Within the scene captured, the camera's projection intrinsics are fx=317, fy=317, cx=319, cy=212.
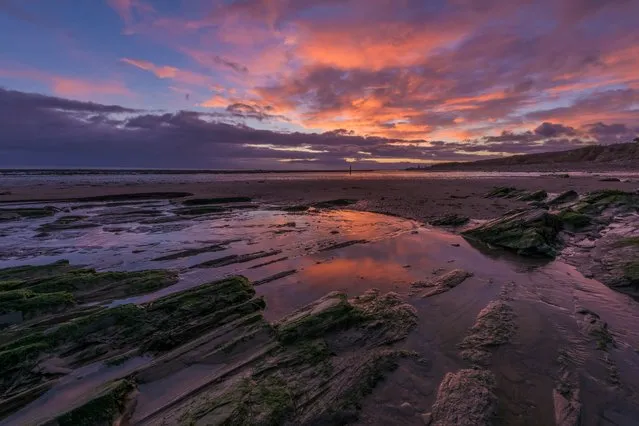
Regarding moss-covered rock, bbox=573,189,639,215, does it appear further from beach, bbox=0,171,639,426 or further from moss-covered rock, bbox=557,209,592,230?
beach, bbox=0,171,639,426

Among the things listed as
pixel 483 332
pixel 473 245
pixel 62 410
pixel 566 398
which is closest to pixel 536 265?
pixel 473 245

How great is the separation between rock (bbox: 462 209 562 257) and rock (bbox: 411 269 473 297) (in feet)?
11.8

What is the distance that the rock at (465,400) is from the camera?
3.85m

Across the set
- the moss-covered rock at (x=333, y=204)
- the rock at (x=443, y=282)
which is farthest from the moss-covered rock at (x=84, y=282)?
the moss-covered rock at (x=333, y=204)

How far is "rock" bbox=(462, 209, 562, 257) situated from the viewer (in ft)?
35.8

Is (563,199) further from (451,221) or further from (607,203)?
(451,221)

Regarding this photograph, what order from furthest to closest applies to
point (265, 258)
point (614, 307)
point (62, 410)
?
point (265, 258) < point (614, 307) < point (62, 410)

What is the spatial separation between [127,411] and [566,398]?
5.74m

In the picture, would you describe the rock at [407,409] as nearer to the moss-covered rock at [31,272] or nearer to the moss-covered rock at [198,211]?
the moss-covered rock at [31,272]

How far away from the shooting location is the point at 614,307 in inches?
271

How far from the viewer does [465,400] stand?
412cm

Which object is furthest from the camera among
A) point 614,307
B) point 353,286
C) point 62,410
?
point 353,286

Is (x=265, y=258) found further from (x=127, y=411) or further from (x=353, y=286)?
(x=127, y=411)

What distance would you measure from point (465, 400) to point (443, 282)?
15.0ft
